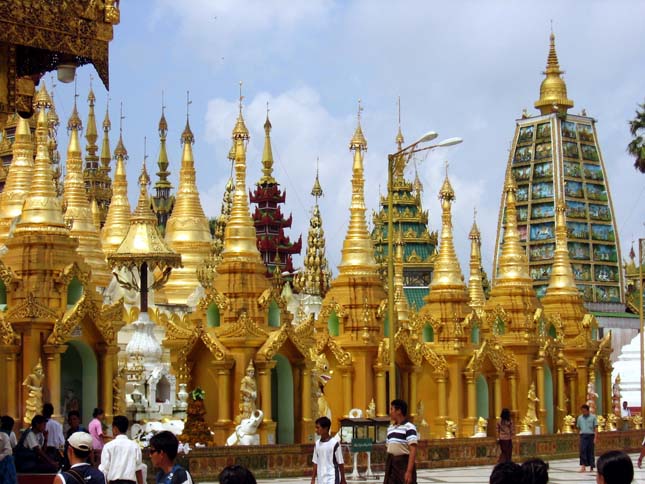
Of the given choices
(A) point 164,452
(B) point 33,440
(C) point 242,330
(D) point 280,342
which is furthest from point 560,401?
(A) point 164,452

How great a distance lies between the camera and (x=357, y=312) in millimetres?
38531

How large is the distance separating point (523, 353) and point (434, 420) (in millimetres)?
5317

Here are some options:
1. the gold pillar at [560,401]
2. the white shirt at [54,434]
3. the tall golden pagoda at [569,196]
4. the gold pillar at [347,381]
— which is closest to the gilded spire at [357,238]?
the gold pillar at [347,381]

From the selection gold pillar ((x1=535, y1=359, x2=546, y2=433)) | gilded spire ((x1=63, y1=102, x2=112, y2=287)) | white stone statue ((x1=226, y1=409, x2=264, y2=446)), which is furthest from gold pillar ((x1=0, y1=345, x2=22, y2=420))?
gold pillar ((x1=535, y1=359, x2=546, y2=433))

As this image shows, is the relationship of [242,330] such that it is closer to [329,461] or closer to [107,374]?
[107,374]

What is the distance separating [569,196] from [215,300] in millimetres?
Answer: 41916

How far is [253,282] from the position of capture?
34.8 m

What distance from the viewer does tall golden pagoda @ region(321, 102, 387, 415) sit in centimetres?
3819

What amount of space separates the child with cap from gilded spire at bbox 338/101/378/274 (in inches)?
1073

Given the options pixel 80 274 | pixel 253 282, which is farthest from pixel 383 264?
pixel 80 274

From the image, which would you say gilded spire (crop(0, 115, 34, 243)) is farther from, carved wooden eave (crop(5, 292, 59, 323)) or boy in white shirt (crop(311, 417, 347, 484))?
boy in white shirt (crop(311, 417, 347, 484))

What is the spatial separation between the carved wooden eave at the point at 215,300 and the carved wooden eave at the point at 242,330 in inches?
20.6

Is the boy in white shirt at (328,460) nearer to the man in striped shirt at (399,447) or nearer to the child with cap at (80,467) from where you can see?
the man in striped shirt at (399,447)

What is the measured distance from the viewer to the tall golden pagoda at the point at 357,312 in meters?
38.2
